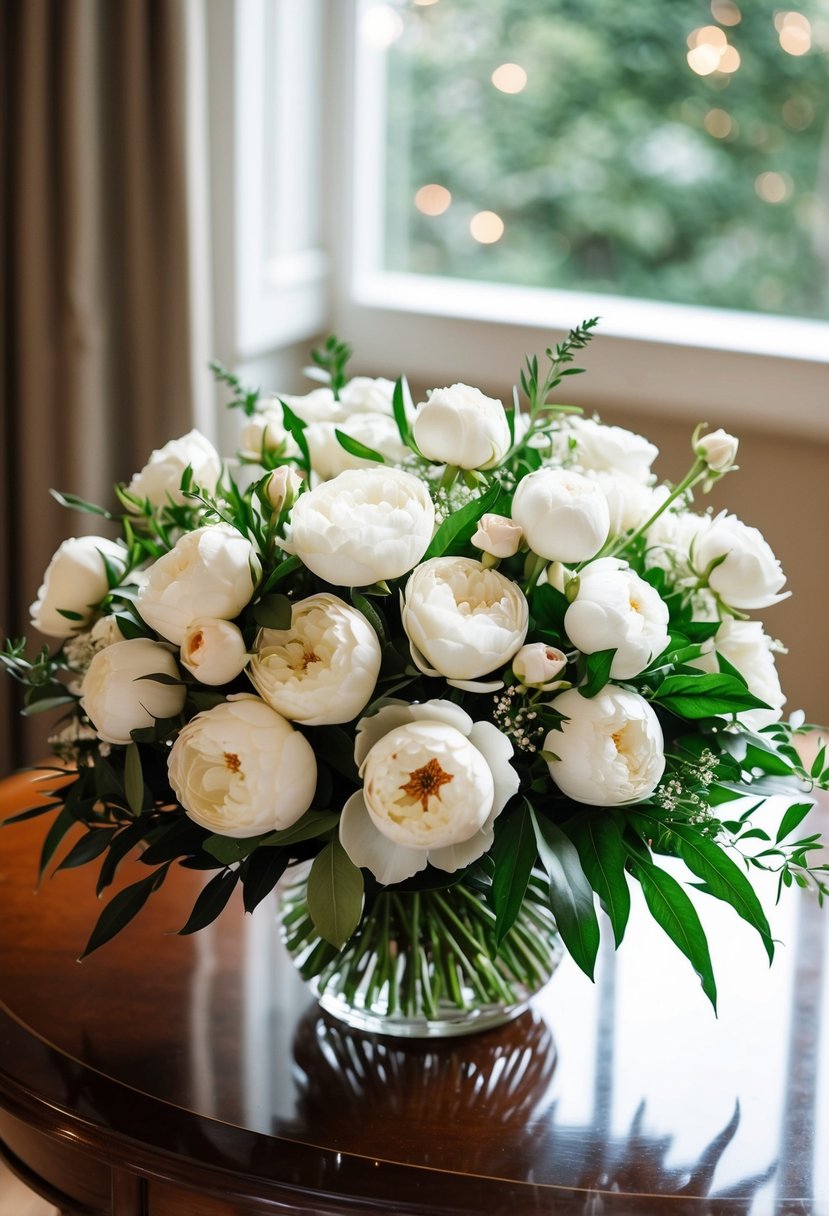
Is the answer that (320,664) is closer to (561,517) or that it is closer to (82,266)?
(561,517)

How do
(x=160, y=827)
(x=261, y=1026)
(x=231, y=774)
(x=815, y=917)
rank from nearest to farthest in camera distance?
1. (x=231, y=774)
2. (x=160, y=827)
3. (x=261, y=1026)
4. (x=815, y=917)

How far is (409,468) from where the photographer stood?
90 centimetres

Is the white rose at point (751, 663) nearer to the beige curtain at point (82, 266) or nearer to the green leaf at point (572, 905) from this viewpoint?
the green leaf at point (572, 905)

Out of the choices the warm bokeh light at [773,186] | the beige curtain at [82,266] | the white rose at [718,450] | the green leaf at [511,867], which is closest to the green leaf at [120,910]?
the green leaf at [511,867]

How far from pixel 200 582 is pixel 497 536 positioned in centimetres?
17

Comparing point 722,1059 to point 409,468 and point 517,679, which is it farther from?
point 409,468

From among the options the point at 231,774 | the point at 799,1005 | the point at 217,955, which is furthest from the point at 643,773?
the point at 217,955

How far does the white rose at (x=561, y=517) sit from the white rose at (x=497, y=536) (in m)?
→ 0.01

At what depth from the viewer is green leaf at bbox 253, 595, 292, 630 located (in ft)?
2.43

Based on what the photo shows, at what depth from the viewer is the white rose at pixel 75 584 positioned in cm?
88

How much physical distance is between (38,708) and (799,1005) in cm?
61

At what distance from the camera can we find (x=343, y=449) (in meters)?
0.90

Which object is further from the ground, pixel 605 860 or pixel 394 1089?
pixel 605 860

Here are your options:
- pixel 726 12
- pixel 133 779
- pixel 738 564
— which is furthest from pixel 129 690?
pixel 726 12
